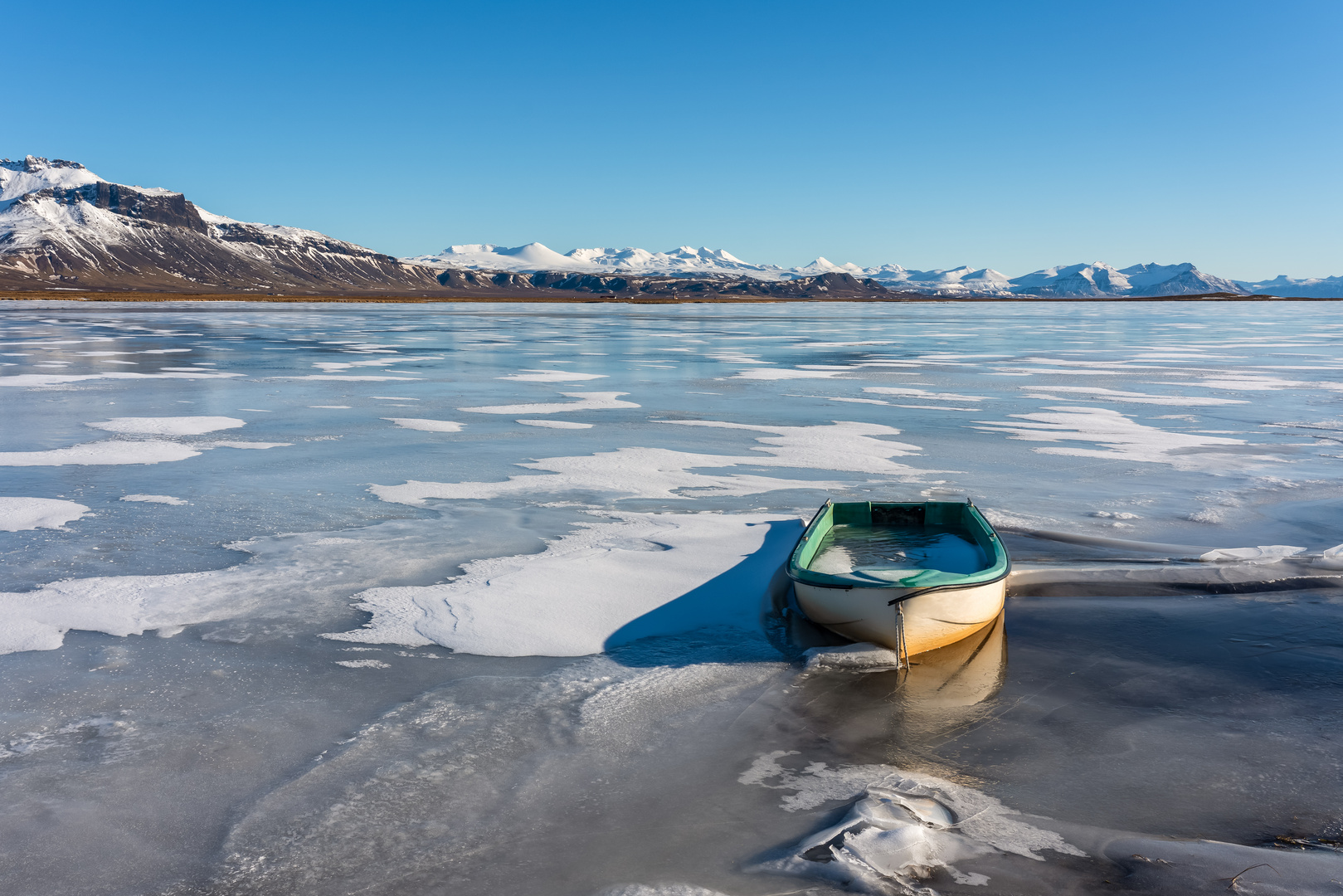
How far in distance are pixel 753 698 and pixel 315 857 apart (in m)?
2.49

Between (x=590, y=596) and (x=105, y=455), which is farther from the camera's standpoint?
(x=105, y=455)

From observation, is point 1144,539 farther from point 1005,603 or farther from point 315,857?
point 315,857

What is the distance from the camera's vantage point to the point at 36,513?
854cm

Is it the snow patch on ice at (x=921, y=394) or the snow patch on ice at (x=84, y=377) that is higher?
the snow patch on ice at (x=921, y=394)

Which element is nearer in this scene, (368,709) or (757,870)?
(757,870)

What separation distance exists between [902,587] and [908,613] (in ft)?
0.59

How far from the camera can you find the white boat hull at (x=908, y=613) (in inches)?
217

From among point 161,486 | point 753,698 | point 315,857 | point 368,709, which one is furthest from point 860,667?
point 161,486

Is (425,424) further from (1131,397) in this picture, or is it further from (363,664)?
(1131,397)

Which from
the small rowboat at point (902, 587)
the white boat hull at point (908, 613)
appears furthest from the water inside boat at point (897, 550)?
the white boat hull at point (908, 613)

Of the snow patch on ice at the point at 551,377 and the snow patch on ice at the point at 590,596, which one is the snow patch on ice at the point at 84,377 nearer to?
the snow patch on ice at the point at 551,377

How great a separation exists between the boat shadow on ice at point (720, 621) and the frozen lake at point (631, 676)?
0.12 feet

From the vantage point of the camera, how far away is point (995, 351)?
32.8m

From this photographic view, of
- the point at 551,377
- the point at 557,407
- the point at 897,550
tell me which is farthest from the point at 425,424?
the point at 897,550
